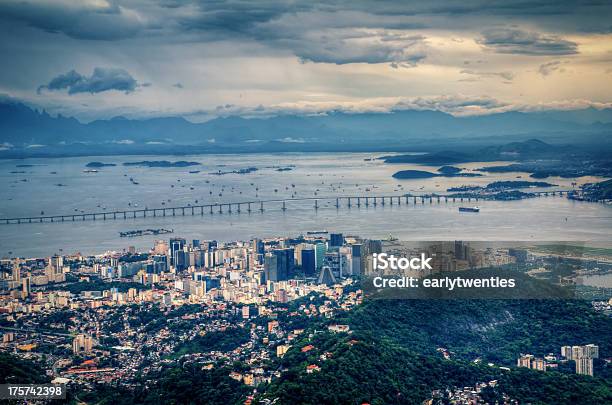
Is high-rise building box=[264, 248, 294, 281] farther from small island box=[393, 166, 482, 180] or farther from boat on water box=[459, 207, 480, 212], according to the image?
small island box=[393, 166, 482, 180]

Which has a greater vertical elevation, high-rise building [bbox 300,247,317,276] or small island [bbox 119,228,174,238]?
high-rise building [bbox 300,247,317,276]

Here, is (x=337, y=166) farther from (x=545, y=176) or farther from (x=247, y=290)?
(x=247, y=290)

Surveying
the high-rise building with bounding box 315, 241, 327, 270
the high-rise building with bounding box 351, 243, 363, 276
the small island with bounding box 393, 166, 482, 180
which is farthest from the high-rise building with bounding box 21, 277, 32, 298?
the small island with bounding box 393, 166, 482, 180

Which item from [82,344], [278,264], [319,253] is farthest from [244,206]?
[82,344]

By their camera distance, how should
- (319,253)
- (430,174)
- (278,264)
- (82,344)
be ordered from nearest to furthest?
1. (82,344)
2. (278,264)
3. (319,253)
4. (430,174)

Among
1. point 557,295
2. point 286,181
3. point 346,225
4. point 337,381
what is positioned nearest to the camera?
point 337,381

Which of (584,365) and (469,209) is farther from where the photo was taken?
(469,209)

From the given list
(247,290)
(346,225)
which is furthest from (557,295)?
(346,225)

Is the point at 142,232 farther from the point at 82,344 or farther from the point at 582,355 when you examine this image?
the point at 582,355
